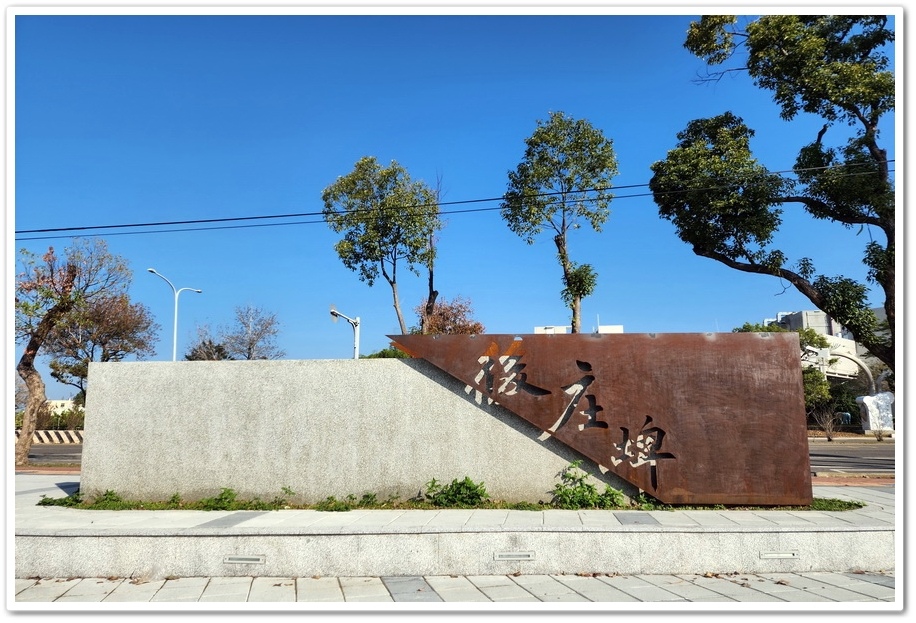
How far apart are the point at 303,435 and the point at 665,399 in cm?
461

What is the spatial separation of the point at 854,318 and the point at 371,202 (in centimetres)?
1388

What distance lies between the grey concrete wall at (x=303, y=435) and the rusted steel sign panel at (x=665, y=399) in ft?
0.97

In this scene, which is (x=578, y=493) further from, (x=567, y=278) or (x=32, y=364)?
(x=32, y=364)

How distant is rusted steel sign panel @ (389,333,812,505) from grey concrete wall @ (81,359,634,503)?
30 cm

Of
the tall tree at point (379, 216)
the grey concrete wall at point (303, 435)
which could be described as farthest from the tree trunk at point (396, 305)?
the grey concrete wall at point (303, 435)

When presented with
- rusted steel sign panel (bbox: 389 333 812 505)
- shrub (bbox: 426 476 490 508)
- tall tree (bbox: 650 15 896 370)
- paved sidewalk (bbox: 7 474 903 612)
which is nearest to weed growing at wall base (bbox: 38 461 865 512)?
shrub (bbox: 426 476 490 508)

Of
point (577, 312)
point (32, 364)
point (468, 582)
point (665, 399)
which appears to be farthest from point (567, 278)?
point (32, 364)

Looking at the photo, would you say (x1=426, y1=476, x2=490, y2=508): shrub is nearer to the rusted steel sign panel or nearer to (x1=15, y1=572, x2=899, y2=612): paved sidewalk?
the rusted steel sign panel

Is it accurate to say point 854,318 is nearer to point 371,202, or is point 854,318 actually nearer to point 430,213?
point 430,213

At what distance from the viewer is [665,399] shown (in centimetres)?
739

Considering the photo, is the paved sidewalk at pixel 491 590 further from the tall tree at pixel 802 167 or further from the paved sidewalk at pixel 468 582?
the tall tree at pixel 802 167

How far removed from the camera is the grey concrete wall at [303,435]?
7.60 meters

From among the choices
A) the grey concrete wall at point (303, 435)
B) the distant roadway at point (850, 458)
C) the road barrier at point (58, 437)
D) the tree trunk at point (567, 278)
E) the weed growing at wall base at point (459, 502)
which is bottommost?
the distant roadway at point (850, 458)
